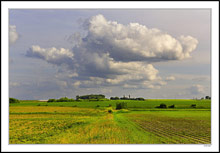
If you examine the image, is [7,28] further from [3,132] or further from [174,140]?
[174,140]

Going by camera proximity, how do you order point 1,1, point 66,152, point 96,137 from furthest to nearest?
point 96,137 < point 1,1 < point 66,152

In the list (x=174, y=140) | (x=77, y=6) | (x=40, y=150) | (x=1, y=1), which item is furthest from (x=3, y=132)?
(x=174, y=140)

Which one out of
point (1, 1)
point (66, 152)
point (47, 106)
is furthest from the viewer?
point (47, 106)

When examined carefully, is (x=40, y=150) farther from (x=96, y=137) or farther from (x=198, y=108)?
(x=198, y=108)

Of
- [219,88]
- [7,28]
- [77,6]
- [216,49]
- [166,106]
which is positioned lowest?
[166,106]

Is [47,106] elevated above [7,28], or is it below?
below

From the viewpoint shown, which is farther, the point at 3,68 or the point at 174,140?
the point at 174,140

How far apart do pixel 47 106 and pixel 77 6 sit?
29319 millimetres

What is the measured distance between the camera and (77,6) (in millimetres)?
8828

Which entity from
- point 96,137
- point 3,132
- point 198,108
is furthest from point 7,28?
point 198,108

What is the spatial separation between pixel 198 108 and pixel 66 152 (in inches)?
1125

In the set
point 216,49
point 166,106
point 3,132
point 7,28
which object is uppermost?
point 7,28

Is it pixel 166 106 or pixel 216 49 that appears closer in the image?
pixel 216 49

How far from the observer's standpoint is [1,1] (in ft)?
29.3
